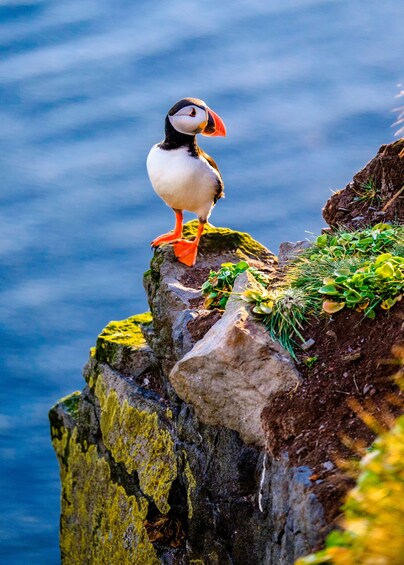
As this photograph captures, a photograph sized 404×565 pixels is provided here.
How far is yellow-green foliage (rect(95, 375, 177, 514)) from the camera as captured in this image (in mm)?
5887

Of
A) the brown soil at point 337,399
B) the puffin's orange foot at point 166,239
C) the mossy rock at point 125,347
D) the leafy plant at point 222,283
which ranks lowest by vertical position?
the brown soil at point 337,399

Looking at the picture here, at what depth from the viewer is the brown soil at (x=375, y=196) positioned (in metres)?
6.14

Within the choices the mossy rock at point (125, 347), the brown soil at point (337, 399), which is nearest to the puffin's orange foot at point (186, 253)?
the mossy rock at point (125, 347)

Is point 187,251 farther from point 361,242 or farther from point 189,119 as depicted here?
point 361,242

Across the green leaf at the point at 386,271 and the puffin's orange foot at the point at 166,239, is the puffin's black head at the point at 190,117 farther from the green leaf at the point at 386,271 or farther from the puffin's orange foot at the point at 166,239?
the green leaf at the point at 386,271

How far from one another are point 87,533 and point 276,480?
3214mm

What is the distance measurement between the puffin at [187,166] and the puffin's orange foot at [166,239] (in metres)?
0.09

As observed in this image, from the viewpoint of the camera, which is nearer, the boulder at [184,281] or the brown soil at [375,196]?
the boulder at [184,281]

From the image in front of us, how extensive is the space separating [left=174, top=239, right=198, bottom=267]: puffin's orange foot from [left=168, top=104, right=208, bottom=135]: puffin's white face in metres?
0.70

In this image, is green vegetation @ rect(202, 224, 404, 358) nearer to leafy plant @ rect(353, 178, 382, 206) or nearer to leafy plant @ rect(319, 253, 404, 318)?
leafy plant @ rect(319, 253, 404, 318)

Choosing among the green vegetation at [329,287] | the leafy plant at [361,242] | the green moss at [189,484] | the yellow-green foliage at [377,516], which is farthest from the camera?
the leafy plant at [361,242]

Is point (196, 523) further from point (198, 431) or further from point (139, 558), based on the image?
point (139, 558)

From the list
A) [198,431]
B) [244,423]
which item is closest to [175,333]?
[198,431]

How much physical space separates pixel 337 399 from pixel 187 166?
A: 86.5 inches
